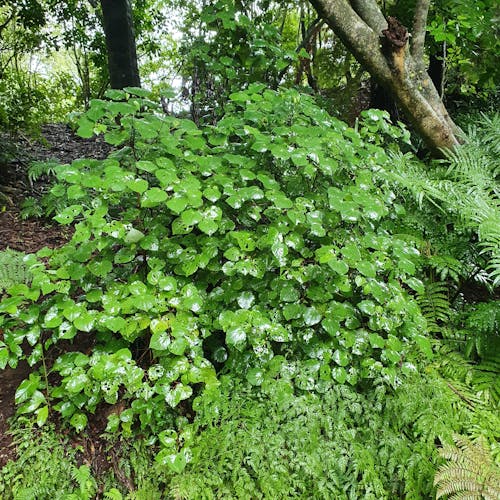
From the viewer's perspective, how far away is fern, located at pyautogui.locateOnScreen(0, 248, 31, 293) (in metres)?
2.24

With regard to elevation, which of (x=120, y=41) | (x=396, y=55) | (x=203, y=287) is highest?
(x=120, y=41)

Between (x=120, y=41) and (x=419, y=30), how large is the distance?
316cm

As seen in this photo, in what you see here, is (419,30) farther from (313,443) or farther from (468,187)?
(313,443)

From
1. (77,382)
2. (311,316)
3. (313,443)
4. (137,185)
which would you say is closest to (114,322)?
Result: (77,382)

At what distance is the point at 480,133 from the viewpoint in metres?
3.29

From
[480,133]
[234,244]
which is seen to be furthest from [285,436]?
[480,133]

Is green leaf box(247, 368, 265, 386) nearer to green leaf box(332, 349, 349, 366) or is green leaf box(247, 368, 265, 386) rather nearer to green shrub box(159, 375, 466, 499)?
green shrub box(159, 375, 466, 499)

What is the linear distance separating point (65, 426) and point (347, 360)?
53.6 inches

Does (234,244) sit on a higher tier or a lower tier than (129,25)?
lower

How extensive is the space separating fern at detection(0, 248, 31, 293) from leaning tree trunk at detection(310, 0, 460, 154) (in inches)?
105

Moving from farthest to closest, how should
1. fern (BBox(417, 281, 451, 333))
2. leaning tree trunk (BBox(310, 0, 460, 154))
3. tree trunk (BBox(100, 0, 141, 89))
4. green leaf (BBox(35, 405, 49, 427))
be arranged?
tree trunk (BBox(100, 0, 141, 89)), leaning tree trunk (BBox(310, 0, 460, 154)), fern (BBox(417, 281, 451, 333)), green leaf (BBox(35, 405, 49, 427))

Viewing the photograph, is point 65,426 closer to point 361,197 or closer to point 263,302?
point 263,302

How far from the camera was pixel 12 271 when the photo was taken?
7.61ft

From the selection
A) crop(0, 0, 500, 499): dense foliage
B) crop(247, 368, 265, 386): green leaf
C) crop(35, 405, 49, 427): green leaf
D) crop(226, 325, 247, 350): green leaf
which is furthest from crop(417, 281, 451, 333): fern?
crop(35, 405, 49, 427): green leaf
